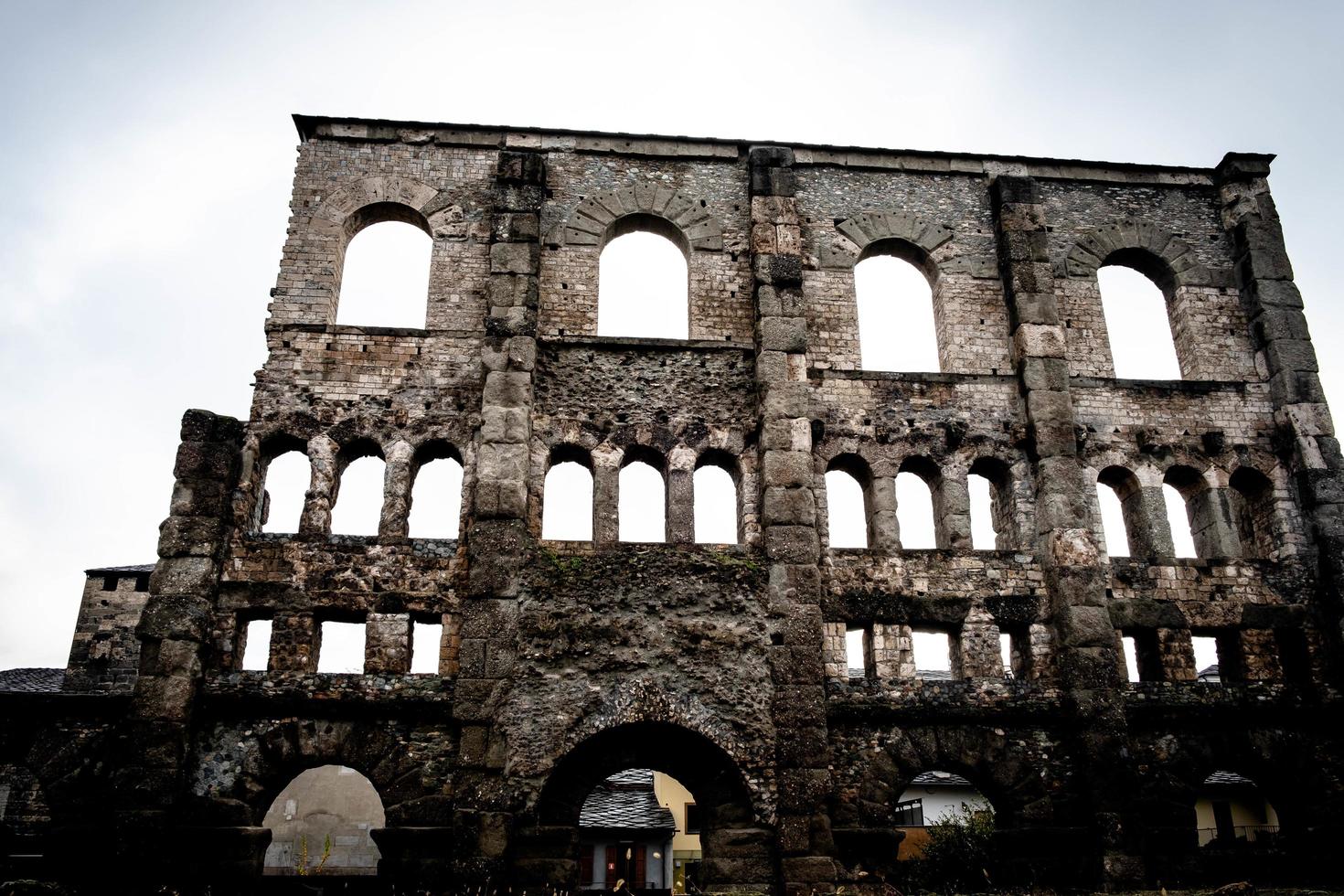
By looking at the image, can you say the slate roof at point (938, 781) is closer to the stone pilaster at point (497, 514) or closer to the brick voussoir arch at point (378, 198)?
the stone pilaster at point (497, 514)

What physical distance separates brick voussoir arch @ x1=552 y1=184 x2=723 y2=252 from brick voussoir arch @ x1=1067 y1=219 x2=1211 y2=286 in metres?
5.87

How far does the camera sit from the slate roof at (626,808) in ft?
65.7

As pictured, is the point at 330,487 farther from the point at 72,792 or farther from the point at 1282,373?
the point at 1282,373

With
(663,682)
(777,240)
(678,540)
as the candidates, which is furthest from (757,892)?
(777,240)

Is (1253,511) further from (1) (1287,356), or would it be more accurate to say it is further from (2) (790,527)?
(2) (790,527)

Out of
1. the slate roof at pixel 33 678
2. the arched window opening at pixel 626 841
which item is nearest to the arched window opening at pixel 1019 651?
the arched window opening at pixel 626 841

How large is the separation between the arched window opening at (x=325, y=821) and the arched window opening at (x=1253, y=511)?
23.1 meters

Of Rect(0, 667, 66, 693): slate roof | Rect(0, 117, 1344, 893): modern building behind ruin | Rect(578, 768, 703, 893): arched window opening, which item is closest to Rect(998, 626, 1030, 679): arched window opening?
Rect(0, 117, 1344, 893): modern building behind ruin

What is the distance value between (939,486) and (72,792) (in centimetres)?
1184

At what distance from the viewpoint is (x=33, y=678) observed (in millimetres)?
22250

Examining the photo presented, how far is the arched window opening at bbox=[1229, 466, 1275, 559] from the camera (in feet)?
47.1

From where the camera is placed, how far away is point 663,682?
12078 millimetres

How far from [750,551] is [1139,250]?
27.9 feet

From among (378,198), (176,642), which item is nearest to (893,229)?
(378,198)
